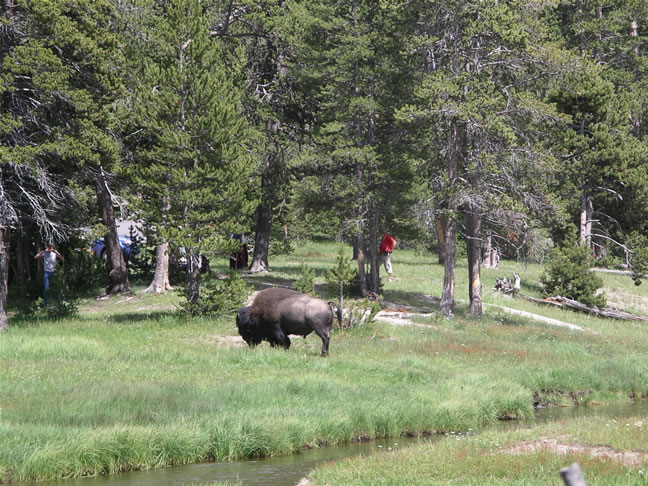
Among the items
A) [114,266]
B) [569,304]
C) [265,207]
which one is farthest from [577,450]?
[265,207]

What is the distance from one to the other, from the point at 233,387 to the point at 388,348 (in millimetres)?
7699

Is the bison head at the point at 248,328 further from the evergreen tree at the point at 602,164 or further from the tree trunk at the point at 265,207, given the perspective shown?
the evergreen tree at the point at 602,164

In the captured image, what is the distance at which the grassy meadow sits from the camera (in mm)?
14312

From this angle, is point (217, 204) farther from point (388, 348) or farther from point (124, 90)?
point (388, 348)

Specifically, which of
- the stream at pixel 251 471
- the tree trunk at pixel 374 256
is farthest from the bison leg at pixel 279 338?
the tree trunk at pixel 374 256

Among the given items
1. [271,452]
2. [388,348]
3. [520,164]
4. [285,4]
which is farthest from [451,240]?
[271,452]

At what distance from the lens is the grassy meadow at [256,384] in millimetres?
14312

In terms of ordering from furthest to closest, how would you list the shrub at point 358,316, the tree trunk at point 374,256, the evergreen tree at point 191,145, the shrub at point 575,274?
the shrub at point 575,274 < the tree trunk at point 374,256 < the shrub at point 358,316 < the evergreen tree at point 191,145

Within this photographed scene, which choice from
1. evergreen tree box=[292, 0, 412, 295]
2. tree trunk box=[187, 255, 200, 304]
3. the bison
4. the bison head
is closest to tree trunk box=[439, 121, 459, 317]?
→ evergreen tree box=[292, 0, 412, 295]

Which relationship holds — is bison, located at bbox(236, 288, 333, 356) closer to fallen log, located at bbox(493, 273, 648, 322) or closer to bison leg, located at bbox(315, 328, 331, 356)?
bison leg, located at bbox(315, 328, 331, 356)

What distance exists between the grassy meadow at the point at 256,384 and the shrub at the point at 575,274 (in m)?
6.93

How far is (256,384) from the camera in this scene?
1886 cm

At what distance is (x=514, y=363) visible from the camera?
24.6 meters

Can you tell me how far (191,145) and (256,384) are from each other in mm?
11012
